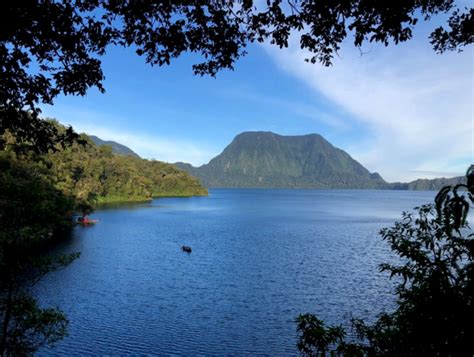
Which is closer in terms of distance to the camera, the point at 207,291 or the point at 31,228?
the point at 31,228

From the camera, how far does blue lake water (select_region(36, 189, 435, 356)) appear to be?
2889 centimetres

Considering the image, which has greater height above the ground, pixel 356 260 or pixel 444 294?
pixel 444 294

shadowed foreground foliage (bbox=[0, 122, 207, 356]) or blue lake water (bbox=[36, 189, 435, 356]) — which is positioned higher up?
shadowed foreground foliage (bbox=[0, 122, 207, 356])

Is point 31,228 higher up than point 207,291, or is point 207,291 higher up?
point 31,228

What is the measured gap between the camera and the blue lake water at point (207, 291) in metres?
28.9

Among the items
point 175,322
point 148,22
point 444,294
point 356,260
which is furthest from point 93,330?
point 356,260

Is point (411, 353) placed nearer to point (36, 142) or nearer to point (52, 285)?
point (36, 142)

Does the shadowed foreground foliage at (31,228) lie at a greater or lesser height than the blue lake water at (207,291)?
greater

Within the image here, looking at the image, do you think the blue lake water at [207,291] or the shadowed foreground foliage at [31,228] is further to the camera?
the blue lake water at [207,291]

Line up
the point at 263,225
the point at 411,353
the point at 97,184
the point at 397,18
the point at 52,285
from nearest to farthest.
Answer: the point at 397,18 → the point at 411,353 → the point at 52,285 → the point at 263,225 → the point at 97,184

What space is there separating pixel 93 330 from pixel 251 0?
30.0 meters

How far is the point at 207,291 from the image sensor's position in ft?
135

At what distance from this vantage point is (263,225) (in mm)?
102938

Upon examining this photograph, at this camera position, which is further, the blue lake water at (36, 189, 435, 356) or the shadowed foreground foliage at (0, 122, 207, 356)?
the blue lake water at (36, 189, 435, 356)
